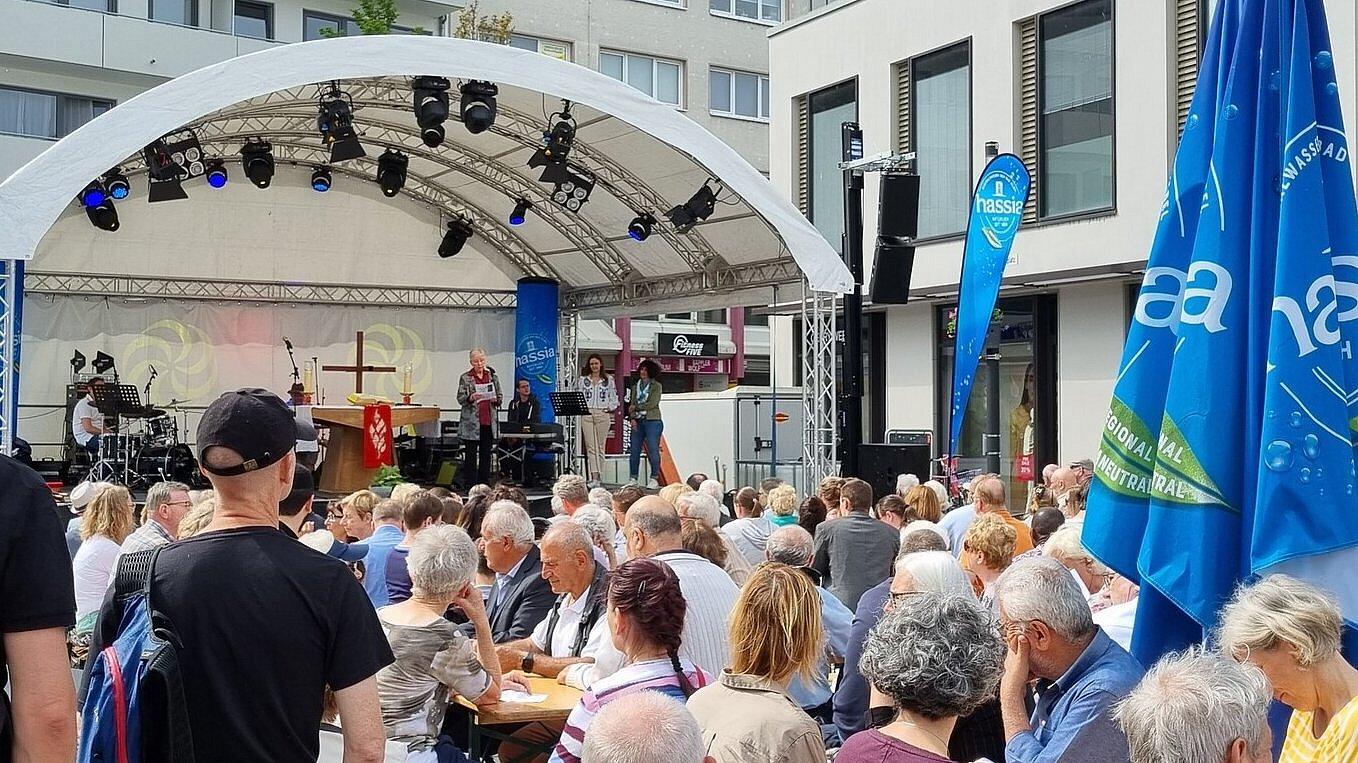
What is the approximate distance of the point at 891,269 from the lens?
12.1 metres

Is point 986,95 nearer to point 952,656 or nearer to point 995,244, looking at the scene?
point 995,244

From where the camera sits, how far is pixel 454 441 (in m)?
17.9

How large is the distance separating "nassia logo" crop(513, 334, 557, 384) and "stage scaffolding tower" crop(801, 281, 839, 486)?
273 inches

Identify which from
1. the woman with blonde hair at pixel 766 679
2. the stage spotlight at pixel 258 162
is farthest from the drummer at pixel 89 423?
the woman with blonde hair at pixel 766 679

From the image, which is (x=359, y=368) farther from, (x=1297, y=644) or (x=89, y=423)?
(x=1297, y=644)

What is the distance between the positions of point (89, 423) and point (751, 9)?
21.9 metres

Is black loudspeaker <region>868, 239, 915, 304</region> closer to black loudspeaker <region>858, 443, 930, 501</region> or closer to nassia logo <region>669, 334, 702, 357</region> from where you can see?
black loudspeaker <region>858, 443, 930, 501</region>

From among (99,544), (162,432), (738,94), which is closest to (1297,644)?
(99,544)

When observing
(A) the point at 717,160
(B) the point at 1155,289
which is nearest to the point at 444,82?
(A) the point at 717,160

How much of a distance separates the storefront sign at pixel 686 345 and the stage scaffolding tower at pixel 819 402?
1999 cm

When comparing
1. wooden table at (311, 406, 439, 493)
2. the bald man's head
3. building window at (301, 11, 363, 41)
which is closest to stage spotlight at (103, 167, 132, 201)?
wooden table at (311, 406, 439, 493)

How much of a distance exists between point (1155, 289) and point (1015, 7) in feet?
50.0

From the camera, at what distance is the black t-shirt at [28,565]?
212 cm

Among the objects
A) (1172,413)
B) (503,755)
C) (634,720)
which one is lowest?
(503,755)
